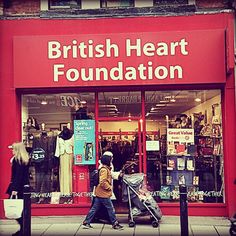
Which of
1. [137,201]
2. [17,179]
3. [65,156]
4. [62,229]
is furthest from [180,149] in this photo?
[17,179]

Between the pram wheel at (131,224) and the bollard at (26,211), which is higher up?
the bollard at (26,211)

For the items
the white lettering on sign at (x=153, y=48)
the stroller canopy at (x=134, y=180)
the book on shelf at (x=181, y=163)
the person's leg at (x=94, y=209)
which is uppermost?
the white lettering on sign at (x=153, y=48)

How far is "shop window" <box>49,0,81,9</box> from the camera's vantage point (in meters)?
11.5

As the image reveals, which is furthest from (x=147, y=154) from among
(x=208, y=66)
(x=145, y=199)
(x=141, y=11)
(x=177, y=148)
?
(x=141, y=11)

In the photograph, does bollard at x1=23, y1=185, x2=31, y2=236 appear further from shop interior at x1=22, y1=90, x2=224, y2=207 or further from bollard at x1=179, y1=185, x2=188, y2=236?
shop interior at x1=22, y1=90, x2=224, y2=207

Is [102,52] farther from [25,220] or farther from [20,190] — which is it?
[25,220]

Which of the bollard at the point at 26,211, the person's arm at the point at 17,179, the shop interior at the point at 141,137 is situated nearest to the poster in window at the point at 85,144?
the shop interior at the point at 141,137

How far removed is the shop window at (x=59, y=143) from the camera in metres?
11.4

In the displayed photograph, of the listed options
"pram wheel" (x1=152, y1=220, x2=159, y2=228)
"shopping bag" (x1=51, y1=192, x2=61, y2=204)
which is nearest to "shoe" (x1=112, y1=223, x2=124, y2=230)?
"pram wheel" (x1=152, y1=220, x2=159, y2=228)

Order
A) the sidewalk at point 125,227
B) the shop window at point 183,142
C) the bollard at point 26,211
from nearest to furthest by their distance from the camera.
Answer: the bollard at point 26,211 → the sidewalk at point 125,227 → the shop window at point 183,142

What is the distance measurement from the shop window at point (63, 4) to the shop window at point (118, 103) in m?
2.19

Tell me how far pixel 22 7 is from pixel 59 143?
3.30 meters

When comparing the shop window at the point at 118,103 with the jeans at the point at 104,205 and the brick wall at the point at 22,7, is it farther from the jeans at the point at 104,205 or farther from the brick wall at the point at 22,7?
the brick wall at the point at 22,7

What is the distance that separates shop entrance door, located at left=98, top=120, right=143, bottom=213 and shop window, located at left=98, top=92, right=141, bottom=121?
214 millimetres
